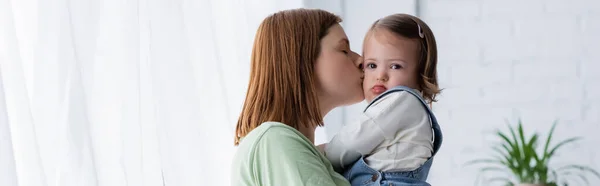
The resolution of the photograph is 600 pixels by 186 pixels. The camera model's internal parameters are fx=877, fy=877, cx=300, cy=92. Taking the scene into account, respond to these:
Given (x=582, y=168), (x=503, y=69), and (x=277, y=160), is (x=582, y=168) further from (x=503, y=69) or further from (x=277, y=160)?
(x=277, y=160)

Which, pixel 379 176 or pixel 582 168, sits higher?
pixel 379 176

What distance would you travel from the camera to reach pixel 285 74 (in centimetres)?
156

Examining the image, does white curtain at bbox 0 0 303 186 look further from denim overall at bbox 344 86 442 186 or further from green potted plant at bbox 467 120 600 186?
green potted plant at bbox 467 120 600 186

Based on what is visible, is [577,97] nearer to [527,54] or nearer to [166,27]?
[527,54]

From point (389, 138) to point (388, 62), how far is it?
0.16 meters

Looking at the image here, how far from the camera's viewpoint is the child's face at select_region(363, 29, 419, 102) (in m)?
1.65

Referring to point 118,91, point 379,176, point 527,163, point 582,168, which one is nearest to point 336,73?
point 379,176

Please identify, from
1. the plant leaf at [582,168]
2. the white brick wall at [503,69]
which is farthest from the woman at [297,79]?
the plant leaf at [582,168]

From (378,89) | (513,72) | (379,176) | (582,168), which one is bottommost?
(582,168)

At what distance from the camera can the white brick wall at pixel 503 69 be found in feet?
9.68

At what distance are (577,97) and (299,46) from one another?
5.50 ft

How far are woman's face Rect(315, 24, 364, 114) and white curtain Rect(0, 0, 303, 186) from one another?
1.03 ft

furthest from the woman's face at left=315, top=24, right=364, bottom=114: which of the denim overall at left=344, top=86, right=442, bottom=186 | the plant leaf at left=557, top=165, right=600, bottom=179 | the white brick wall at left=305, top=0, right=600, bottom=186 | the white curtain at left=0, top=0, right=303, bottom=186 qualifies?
the plant leaf at left=557, top=165, right=600, bottom=179

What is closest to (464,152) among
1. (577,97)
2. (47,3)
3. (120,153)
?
(577,97)
